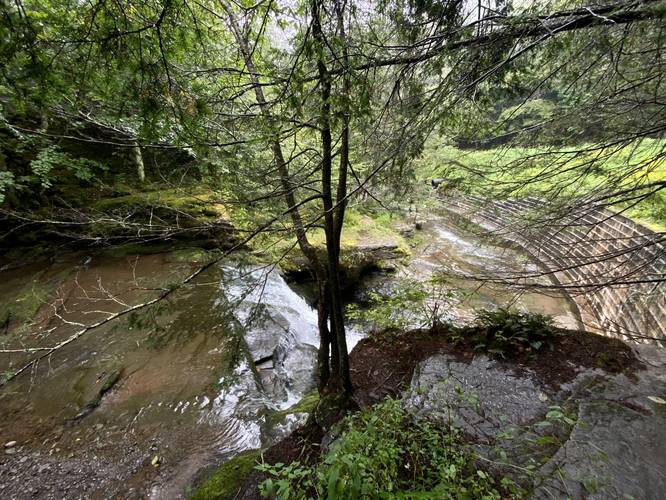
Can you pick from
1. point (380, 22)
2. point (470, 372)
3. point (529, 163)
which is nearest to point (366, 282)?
point (470, 372)

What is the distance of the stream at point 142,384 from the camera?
3107 millimetres

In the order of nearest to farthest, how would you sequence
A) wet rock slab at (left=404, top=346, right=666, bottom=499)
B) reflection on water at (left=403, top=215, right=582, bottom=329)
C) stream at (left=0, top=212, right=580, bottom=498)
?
wet rock slab at (left=404, top=346, right=666, bottom=499) < stream at (left=0, top=212, right=580, bottom=498) < reflection on water at (left=403, top=215, right=582, bottom=329)

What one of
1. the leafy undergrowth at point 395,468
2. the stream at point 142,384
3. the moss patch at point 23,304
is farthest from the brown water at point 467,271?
the moss patch at point 23,304

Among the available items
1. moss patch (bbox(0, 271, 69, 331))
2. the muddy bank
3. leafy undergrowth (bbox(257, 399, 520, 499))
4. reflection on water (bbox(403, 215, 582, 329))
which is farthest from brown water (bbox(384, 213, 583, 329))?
moss patch (bbox(0, 271, 69, 331))

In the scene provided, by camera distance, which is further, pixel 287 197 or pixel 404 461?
pixel 287 197

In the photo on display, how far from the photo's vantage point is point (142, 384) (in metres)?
4.40

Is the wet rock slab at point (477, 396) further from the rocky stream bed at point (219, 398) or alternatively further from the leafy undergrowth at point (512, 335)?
the leafy undergrowth at point (512, 335)

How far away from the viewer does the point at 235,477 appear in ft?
9.11

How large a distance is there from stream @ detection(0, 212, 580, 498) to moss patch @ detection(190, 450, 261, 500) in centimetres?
55

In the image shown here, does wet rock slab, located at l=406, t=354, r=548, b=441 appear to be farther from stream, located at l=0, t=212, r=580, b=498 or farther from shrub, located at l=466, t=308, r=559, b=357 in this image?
stream, located at l=0, t=212, r=580, b=498

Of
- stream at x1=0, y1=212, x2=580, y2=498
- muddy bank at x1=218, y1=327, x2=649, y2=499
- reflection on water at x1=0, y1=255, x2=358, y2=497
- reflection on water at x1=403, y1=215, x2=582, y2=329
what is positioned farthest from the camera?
reflection on water at x1=403, y1=215, x2=582, y2=329

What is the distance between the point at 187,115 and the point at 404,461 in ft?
9.79

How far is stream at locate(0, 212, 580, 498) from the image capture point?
10.2 ft

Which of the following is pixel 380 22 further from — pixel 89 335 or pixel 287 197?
pixel 89 335
